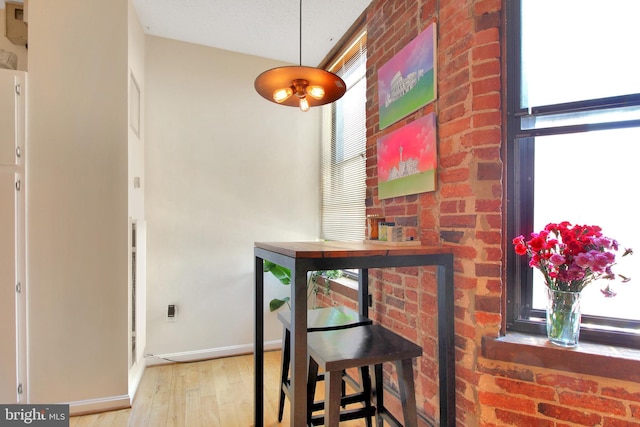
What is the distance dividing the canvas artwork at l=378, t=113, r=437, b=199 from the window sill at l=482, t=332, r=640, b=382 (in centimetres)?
78

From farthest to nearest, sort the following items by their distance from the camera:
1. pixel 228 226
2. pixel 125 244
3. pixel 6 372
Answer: pixel 228 226, pixel 125 244, pixel 6 372

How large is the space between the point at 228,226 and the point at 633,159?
285 centimetres

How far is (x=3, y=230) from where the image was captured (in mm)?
1995

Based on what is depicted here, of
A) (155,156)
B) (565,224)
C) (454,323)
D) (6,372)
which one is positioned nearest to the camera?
(565,224)

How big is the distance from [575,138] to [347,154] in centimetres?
184

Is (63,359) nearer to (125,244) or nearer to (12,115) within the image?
(125,244)

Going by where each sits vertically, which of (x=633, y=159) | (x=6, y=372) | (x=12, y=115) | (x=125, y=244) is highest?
(x=12, y=115)

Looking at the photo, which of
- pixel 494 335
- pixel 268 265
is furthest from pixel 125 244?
pixel 494 335

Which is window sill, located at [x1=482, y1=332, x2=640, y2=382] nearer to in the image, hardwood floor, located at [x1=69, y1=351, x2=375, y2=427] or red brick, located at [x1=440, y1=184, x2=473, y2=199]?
red brick, located at [x1=440, y1=184, x2=473, y2=199]

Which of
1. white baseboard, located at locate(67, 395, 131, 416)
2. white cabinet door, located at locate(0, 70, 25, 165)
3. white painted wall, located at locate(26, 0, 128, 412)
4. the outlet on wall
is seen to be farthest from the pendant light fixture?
white baseboard, located at locate(67, 395, 131, 416)

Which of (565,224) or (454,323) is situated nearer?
(565,224)

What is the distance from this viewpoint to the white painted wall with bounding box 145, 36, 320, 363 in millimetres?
2861

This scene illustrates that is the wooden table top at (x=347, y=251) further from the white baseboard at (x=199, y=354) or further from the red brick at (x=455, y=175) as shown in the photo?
the white baseboard at (x=199, y=354)

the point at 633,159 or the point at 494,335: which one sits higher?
the point at 633,159
